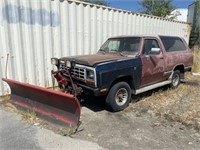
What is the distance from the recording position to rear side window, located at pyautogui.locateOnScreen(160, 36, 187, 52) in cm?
594

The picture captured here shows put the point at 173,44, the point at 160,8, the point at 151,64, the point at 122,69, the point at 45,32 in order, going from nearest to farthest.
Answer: the point at 122,69 → the point at 151,64 → the point at 45,32 → the point at 173,44 → the point at 160,8

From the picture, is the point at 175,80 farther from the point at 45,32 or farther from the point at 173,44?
the point at 45,32

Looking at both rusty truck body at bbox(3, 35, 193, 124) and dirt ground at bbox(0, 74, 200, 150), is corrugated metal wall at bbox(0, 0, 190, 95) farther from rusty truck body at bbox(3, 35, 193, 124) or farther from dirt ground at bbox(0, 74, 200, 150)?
dirt ground at bbox(0, 74, 200, 150)

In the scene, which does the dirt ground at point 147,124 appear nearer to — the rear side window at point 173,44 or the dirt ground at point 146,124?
the dirt ground at point 146,124

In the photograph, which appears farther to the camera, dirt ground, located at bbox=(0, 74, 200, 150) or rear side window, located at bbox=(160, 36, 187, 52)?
rear side window, located at bbox=(160, 36, 187, 52)

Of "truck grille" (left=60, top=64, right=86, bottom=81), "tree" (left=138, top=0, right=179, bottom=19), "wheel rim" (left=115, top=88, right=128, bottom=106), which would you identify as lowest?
"wheel rim" (left=115, top=88, right=128, bottom=106)

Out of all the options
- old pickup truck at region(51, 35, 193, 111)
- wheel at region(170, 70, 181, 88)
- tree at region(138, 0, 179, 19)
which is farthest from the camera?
tree at region(138, 0, 179, 19)

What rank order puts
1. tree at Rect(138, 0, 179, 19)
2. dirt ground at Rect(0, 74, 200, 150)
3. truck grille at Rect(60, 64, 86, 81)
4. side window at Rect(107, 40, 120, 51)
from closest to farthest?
1. dirt ground at Rect(0, 74, 200, 150)
2. truck grille at Rect(60, 64, 86, 81)
3. side window at Rect(107, 40, 120, 51)
4. tree at Rect(138, 0, 179, 19)

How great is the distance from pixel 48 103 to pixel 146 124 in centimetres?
220

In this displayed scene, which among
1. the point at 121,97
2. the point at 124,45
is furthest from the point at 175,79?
the point at 121,97

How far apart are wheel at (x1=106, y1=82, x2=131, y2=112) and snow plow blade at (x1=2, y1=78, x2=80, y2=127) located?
1076 millimetres

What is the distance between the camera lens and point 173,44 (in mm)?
6273

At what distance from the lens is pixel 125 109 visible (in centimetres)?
484

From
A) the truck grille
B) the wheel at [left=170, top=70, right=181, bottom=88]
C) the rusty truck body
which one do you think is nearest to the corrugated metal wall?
the rusty truck body
